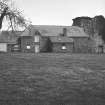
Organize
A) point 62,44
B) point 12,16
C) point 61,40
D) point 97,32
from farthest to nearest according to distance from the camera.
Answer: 1. point 97,32
2. point 61,40
3. point 62,44
4. point 12,16

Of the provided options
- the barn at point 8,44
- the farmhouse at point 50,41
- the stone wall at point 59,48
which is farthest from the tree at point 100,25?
the barn at point 8,44

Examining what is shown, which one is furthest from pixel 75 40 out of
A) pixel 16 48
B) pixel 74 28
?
pixel 16 48

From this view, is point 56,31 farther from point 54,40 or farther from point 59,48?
point 59,48

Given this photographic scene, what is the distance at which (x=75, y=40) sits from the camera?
5541 centimetres

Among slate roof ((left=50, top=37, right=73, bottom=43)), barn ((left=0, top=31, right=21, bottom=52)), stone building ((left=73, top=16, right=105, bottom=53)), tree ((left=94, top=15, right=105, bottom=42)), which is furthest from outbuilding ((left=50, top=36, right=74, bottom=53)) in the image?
barn ((left=0, top=31, right=21, bottom=52))

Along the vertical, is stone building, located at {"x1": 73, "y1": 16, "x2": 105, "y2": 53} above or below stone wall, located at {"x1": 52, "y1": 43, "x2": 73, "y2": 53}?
above

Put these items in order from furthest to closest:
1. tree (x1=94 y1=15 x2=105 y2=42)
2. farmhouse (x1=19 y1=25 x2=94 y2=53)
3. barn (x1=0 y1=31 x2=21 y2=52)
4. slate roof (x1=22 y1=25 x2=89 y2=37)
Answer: tree (x1=94 y1=15 x2=105 y2=42) → barn (x1=0 y1=31 x2=21 y2=52) → slate roof (x1=22 y1=25 x2=89 y2=37) → farmhouse (x1=19 y1=25 x2=94 y2=53)

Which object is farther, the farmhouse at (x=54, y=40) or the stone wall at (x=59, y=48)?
the farmhouse at (x=54, y=40)

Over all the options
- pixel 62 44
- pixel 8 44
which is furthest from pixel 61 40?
pixel 8 44

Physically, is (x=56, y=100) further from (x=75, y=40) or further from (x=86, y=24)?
(x=86, y=24)

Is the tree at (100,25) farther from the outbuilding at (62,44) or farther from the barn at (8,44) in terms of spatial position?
the barn at (8,44)

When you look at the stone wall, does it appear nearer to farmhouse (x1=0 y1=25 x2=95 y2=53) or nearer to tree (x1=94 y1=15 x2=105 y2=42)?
farmhouse (x1=0 y1=25 x2=95 y2=53)

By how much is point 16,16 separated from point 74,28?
108 feet

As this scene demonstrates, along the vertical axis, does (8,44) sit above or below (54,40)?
below
